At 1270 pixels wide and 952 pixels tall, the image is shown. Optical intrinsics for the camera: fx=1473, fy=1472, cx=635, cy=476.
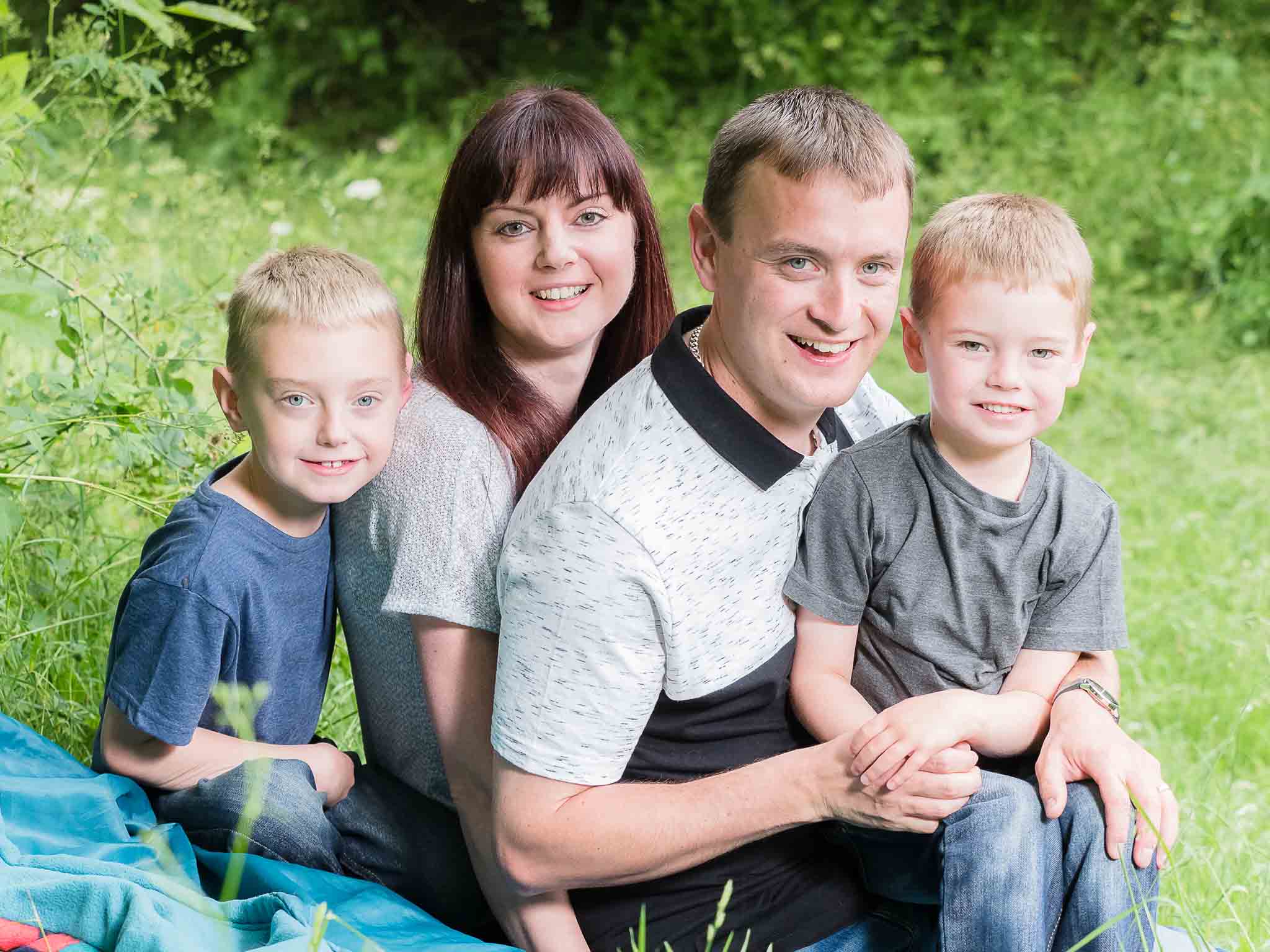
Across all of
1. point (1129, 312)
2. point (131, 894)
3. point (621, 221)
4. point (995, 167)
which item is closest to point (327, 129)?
point (995, 167)

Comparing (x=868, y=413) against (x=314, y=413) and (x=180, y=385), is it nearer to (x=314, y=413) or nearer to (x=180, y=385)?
(x=314, y=413)

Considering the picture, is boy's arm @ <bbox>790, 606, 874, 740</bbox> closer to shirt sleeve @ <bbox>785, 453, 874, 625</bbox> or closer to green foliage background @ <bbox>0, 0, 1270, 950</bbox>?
shirt sleeve @ <bbox>785, 453, 874, 625</bbox>

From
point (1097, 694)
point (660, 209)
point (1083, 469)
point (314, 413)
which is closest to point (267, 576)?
point (314, 413)

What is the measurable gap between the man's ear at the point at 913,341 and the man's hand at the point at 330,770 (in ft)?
3.70

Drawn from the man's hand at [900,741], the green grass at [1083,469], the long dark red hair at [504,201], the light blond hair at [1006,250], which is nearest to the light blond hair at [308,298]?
the long dark red hair at [504,201]

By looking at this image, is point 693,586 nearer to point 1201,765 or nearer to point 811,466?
point 811,466

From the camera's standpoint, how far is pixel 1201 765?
336 cm

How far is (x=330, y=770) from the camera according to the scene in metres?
2.40

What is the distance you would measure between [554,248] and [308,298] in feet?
1.31

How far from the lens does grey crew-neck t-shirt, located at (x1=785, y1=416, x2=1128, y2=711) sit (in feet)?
6.91

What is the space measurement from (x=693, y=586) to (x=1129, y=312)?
18.2 feet

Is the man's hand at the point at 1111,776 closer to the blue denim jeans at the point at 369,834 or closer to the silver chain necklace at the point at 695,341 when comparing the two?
the silver chain necklace at the point at 695,341

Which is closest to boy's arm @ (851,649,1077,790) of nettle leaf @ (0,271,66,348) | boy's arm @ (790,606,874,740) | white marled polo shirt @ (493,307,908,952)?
boy's arm @ (790,606,874,740)

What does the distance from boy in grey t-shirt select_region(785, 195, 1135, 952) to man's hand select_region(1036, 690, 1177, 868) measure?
81 mm
